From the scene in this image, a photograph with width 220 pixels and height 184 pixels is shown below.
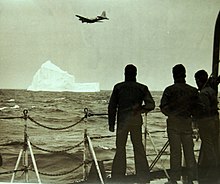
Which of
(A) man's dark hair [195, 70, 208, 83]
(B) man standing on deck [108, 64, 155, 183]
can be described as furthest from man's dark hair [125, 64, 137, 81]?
(A) man's dark hair [195, 70, 208, 83]

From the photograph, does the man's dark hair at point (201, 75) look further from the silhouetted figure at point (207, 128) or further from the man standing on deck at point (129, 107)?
the man standing on deck at point (129, 107)

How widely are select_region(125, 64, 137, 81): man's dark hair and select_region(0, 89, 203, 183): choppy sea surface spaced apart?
0.11m

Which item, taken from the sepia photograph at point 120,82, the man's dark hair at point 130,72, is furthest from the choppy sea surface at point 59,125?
the man's dark hair at point 130,72

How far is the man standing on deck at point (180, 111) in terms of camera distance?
4.95ft

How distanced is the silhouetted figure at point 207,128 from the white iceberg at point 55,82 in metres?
0.47

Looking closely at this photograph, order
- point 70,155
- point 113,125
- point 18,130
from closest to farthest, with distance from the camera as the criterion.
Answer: point 113,125, point 18,130, point 70,155

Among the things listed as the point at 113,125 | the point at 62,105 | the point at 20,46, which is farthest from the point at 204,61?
the point at 20,46

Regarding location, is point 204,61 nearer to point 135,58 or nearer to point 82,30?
point 135,58

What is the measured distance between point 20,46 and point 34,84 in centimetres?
22

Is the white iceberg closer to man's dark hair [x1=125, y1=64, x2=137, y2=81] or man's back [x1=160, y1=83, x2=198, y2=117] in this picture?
man's dark hair [x1=125, y1=64, x2=137, y2=81]

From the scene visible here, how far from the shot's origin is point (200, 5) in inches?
60.5

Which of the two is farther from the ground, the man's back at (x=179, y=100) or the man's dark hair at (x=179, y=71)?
the man's dark hair at (x=179, y=71)

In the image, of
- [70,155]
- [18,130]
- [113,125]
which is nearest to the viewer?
[113,125]

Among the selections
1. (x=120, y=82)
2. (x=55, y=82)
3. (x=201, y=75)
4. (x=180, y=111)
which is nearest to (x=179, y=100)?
(x=180, y=111)
